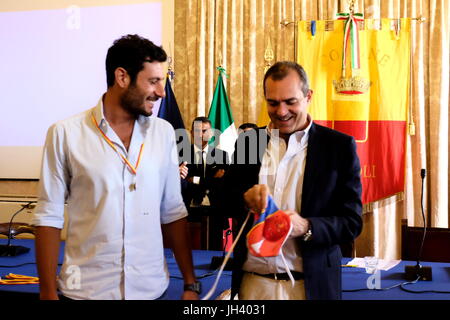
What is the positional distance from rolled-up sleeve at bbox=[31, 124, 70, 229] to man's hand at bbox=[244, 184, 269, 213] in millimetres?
587

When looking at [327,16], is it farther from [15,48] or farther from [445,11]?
[15,48]

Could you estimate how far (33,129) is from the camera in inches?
228

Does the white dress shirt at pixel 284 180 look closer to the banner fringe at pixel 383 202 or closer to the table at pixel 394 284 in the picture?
the table at pixel 394 284

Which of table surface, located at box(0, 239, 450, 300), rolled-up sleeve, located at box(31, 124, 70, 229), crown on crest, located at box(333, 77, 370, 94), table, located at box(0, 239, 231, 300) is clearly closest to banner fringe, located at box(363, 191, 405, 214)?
crown on crest, located at box(333, 77, 370, 94)

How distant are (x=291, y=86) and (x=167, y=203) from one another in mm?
580

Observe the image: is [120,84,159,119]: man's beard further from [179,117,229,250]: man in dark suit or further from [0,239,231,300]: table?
[179,117,229,250]: man in dark suit

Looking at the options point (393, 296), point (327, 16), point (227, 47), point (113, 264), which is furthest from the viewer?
point (227, 47)

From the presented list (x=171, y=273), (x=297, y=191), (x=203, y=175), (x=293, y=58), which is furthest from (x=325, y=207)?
(x=293, y=58)

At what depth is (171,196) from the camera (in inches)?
65.8

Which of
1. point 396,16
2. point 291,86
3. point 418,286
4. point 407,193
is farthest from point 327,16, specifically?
point 291,86

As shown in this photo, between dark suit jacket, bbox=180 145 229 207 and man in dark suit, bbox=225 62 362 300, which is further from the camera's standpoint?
dark suit jacket, bbox=180 145 229 207

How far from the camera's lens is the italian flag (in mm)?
5137

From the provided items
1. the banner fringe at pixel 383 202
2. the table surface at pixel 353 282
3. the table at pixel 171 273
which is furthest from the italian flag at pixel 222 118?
the table surface at pixel 353 282

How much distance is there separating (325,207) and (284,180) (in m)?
0.17
